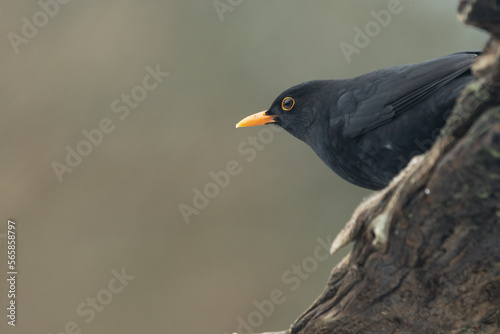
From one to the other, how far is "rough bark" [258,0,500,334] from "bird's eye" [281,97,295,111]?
60.9 inches

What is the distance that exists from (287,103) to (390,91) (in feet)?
2.59

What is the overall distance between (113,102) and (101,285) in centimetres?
180

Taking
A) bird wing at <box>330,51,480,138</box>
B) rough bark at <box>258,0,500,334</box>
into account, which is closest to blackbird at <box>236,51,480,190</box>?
bird wing at <box>330,51,480,138</box>

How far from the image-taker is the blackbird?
1.99 m

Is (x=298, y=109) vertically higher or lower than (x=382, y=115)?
higher

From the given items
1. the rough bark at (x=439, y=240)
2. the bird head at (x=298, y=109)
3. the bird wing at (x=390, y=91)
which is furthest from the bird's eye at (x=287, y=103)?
the rough bark at (x=439, y=240)

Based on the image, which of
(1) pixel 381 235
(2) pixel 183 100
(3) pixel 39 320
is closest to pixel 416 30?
(2) pixel 183 100

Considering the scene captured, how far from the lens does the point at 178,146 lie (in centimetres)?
458

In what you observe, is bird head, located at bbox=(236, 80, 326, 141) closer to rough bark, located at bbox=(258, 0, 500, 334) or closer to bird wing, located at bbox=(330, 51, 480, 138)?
bird wing, located at bbox=(330, 51, 480, 138)

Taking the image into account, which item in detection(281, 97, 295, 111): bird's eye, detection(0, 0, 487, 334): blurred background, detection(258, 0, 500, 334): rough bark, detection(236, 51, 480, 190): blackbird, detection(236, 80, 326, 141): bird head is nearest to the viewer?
detection(258, 0, 500, 334): rough bark

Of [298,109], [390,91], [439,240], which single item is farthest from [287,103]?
[439,240]

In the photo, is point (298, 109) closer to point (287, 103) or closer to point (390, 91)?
point (287, 103)

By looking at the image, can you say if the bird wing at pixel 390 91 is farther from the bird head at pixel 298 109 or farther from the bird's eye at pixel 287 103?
the bird's eye at pixel 287 103

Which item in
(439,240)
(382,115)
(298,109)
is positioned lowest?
(439,240)
